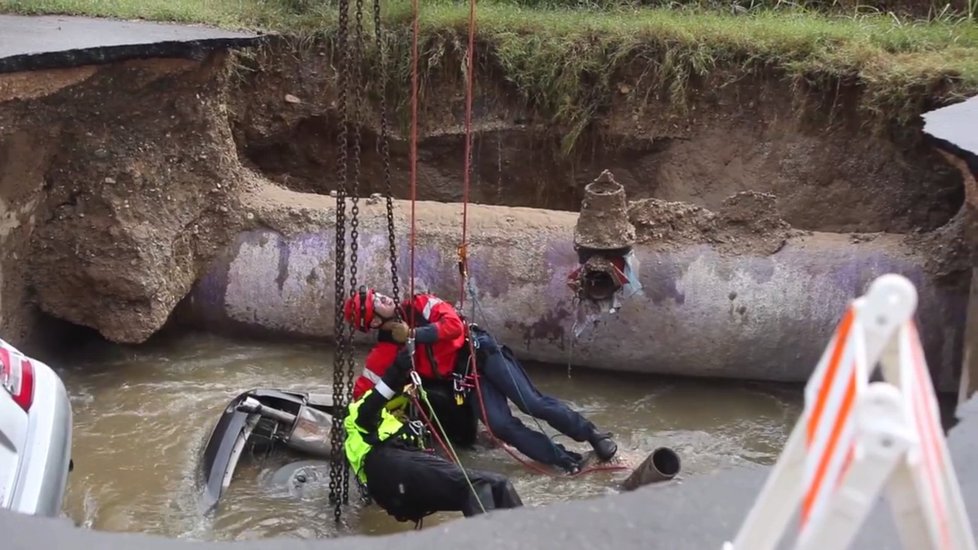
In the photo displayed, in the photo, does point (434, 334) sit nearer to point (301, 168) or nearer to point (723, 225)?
point (723, 225)

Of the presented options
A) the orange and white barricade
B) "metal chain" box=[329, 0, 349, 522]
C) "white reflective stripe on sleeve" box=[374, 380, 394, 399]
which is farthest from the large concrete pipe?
the orange and white barricade

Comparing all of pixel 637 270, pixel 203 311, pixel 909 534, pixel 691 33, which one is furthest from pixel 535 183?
pixel 909 534

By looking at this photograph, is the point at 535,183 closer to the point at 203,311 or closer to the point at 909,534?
the point at 203,311

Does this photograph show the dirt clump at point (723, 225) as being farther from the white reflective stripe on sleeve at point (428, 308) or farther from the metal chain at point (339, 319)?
the metal chain at point (339, 319)

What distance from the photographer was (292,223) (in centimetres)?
749

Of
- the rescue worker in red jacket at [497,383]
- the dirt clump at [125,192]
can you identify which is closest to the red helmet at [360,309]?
the rescue worker in red jacket at [497,383]

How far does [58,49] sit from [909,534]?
6116 mm

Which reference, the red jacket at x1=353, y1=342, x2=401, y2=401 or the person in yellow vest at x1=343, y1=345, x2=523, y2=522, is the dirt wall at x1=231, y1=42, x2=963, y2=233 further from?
the person in yellow vest at x1=343, y1=345, x2=523, y2=522

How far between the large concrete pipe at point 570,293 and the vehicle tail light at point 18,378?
328cm

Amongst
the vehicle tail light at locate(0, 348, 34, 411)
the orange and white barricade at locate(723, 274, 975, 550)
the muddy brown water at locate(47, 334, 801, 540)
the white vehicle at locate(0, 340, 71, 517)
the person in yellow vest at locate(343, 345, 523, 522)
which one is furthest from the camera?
the muddy brown water at locate(47, 334, 801, 540)

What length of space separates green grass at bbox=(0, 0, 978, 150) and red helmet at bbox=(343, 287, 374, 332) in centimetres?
378

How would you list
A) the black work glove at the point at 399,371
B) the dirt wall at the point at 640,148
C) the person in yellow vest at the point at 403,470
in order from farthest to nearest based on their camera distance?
the dirt wall at the point at 640,148
the black work glove at the point at 399,371
the person in yellow vest at the point at 403,470

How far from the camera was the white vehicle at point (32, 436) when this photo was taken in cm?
358

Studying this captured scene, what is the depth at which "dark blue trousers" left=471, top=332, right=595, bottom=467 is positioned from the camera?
19.8ft
